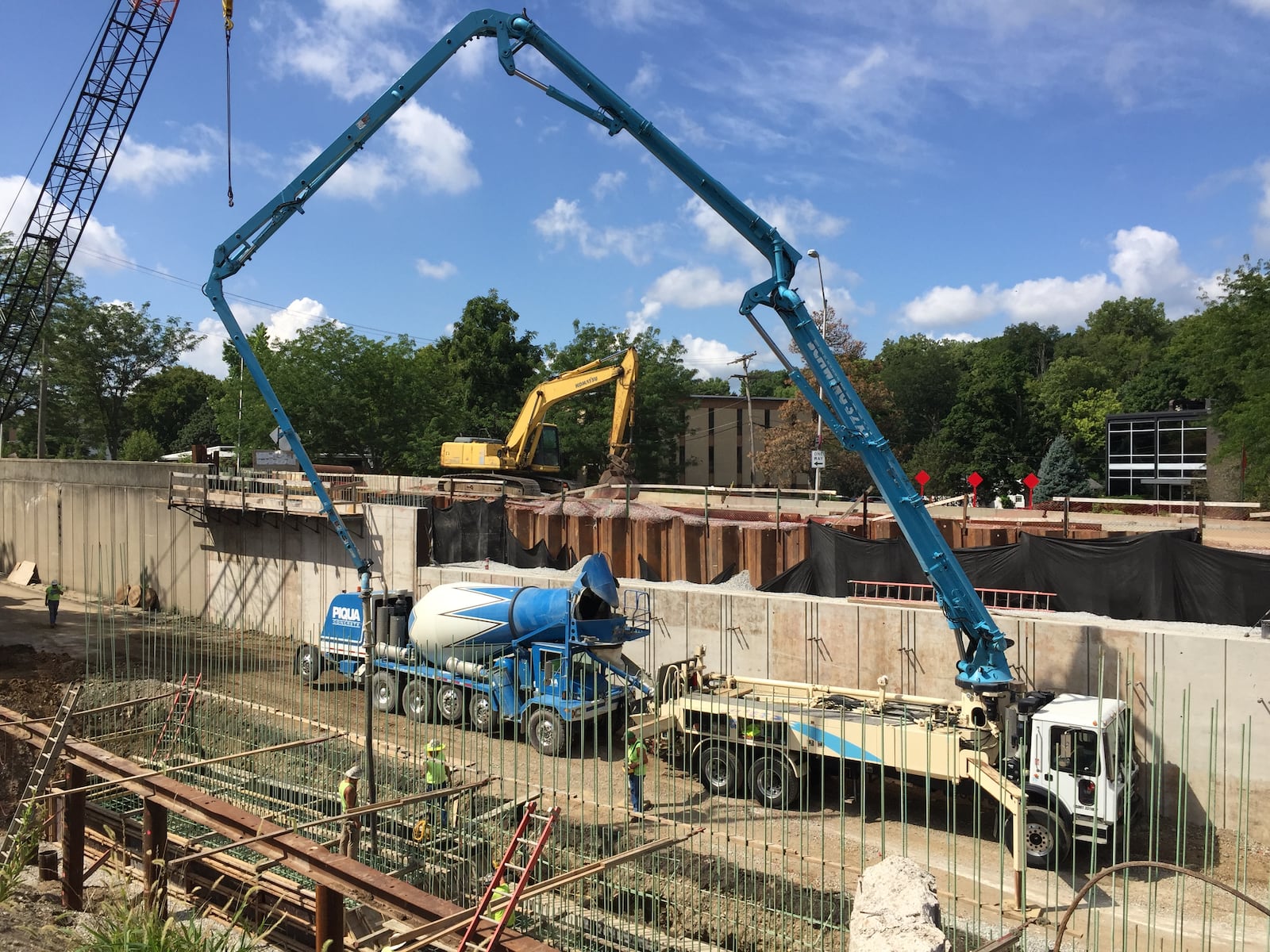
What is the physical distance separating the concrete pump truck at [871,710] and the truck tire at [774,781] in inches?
1.0

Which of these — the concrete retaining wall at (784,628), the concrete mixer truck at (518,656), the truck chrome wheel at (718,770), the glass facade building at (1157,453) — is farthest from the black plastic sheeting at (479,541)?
the glass facade building at (1157,453)

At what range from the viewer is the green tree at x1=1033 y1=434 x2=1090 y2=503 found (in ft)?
153

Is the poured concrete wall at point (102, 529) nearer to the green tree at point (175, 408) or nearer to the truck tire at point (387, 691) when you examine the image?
the truck tire at point (387, 691)

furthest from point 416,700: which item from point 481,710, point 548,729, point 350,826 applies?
point 350,826

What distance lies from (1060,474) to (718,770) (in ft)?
134

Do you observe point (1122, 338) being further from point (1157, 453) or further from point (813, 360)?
point (813, 360)

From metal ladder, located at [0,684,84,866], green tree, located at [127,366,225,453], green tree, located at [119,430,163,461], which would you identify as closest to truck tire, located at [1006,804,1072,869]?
metal ladder, located at [0,684,84,866]

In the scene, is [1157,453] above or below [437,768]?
above

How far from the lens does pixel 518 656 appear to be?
14.9m

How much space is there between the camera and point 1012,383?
50.1 m

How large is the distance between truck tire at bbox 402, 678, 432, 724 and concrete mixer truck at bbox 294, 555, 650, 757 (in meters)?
0.02

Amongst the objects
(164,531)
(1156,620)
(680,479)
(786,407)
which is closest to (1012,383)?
(786,407)

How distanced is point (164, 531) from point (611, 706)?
1984 cm

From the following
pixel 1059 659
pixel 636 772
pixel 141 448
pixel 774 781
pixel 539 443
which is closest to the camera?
pixel 636 772
